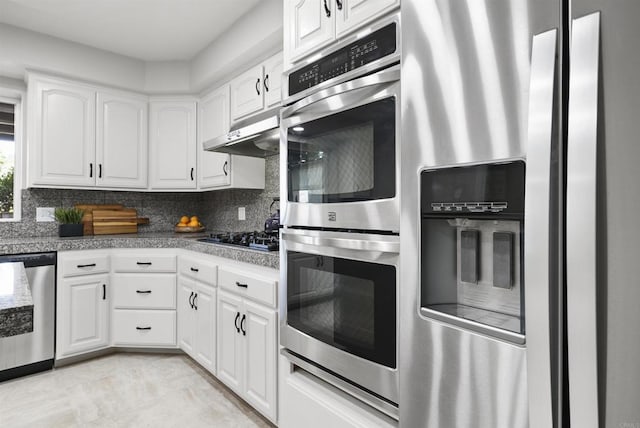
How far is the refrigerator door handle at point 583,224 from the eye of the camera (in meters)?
0.65

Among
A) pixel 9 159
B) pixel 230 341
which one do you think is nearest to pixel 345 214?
pixel 230 341

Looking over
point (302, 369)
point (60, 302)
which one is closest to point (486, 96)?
point (302, 369)

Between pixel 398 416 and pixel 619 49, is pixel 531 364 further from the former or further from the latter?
pixel 619 49

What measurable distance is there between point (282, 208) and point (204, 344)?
1348mm

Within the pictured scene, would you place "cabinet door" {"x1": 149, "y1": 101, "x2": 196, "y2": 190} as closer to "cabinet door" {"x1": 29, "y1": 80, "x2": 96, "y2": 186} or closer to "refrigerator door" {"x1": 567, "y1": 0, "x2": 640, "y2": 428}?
"cabinet door" {"x1": 29, "y1": 80, "x2": 96, "y2": 186}

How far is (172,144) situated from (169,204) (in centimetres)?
73

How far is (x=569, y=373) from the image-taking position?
27.0 inches

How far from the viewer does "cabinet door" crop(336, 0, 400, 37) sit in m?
1.14

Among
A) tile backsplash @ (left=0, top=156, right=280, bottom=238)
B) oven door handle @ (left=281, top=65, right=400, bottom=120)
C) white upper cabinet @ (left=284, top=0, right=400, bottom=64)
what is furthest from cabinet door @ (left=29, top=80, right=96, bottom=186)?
oven door handle @ (left=281, top=65, right=400, bottom=120)

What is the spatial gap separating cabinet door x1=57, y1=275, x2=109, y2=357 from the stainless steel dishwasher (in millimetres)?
61

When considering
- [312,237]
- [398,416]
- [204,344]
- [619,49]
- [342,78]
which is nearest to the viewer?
[619,49]

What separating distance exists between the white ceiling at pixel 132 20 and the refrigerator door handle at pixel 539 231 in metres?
2.16

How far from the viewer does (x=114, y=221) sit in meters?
3.32

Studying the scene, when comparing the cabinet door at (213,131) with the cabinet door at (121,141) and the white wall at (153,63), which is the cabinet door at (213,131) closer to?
the white wall at (153,63)
